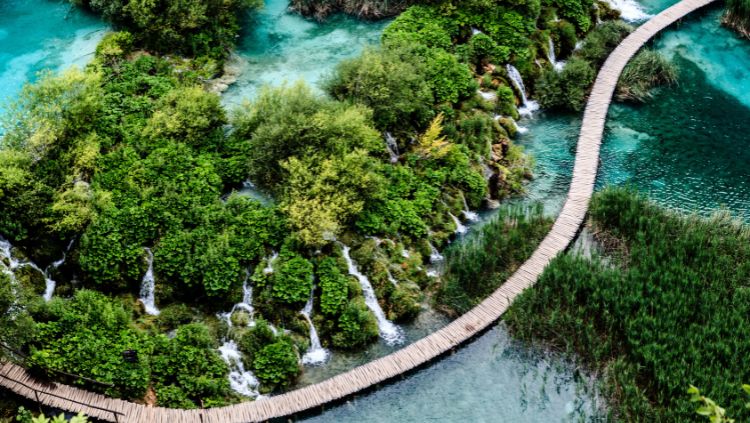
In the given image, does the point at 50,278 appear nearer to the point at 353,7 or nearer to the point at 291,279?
the point at 291,279

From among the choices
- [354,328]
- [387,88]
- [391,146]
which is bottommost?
[354,328]

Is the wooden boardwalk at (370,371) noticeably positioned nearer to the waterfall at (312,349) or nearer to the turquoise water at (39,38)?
the waterfall at (312,349)

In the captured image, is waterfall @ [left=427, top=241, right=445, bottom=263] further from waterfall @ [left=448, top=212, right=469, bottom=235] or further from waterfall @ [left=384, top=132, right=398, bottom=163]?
waterfall @ [left=384, top=132, right=398, bottom=163]

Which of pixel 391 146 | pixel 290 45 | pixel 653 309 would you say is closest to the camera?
pixel 653 309

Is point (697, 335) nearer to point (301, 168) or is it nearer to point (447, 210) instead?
point (447, 210)

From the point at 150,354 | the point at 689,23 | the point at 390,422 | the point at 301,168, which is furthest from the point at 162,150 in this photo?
the point at 689,23

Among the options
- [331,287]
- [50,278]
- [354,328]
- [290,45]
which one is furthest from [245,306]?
[290,45]
